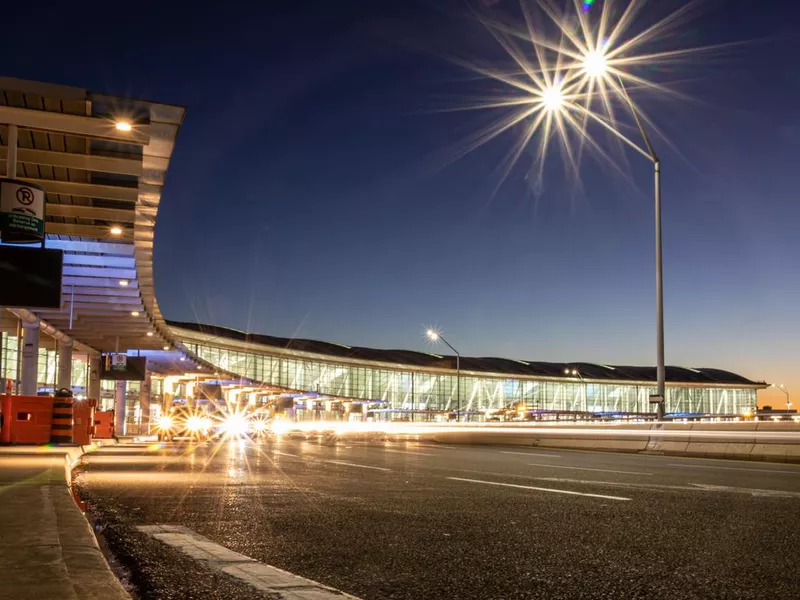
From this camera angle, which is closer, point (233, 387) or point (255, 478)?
point (255, 478)

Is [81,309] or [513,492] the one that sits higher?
[81,309]

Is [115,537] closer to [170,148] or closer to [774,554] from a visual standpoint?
[774,554]

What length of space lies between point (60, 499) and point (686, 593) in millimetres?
6205

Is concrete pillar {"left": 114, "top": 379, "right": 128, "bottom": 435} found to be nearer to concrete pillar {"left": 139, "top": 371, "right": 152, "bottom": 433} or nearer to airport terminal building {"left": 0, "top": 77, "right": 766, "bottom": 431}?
airport terminal building {"left": 0, "top": 77, "right": 766, "bottom": 431}

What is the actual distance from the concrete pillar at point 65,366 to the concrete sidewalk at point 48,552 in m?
36.0

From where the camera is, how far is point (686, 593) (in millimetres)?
4223

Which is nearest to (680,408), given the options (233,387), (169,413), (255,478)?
(233,387)

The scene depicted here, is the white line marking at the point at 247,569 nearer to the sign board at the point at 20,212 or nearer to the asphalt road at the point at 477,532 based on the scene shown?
the asphalt road at the point at 477,532

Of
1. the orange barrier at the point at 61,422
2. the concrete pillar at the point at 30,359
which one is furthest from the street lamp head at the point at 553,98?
the concrete pillar at the point at 30,359

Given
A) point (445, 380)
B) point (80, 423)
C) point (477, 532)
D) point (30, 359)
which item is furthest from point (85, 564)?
point (445, 380)

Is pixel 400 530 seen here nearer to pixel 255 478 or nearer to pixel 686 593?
pixel 686 593

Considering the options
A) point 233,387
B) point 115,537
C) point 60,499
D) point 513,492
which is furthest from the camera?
point 233,387

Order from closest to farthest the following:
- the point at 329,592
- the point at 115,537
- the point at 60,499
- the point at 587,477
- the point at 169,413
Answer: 1. the point at 329,592
2. the point at 115,537
3. the point at 60,499
4. the point at 587,477
5. the point at 169,413

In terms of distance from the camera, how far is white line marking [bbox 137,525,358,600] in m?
4.18
